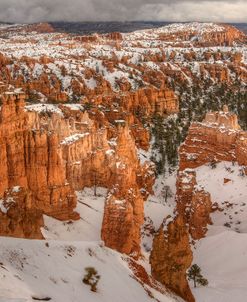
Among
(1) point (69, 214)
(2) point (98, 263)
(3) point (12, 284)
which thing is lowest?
(1) point (69, 214)

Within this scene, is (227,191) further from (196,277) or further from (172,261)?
(172,261)

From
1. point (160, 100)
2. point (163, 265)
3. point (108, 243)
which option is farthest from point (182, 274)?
point (160, 100)

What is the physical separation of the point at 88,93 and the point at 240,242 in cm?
→ 7322

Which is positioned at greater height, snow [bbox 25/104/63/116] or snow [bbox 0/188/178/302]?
snow [bbox 0/188/178/302]

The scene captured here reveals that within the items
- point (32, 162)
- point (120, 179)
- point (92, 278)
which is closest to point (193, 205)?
point (120, 179)

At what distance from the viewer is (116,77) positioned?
120688 millimetres

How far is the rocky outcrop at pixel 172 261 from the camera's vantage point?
92.4 feet

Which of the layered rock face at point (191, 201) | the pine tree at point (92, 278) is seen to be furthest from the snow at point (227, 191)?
the pine tree at point (92, 278)

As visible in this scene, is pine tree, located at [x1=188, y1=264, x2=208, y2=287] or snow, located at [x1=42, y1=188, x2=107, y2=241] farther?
snow, located at [x1=42, y1=188, x2=107, y2=241]

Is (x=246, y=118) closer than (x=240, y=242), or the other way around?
(x=240, y=242)

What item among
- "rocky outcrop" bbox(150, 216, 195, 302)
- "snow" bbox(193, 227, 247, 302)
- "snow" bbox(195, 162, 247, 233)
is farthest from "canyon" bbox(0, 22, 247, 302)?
"snow" bbox(193, 227, 247, 302)

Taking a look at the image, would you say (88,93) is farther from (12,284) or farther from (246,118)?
(12,284)

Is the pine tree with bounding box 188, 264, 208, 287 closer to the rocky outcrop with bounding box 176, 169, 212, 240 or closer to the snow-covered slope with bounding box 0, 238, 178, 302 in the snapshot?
the snow-covered slope with bounding box 0, 238, 178, 302

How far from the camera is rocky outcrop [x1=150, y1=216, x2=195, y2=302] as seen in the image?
28.2 metres
